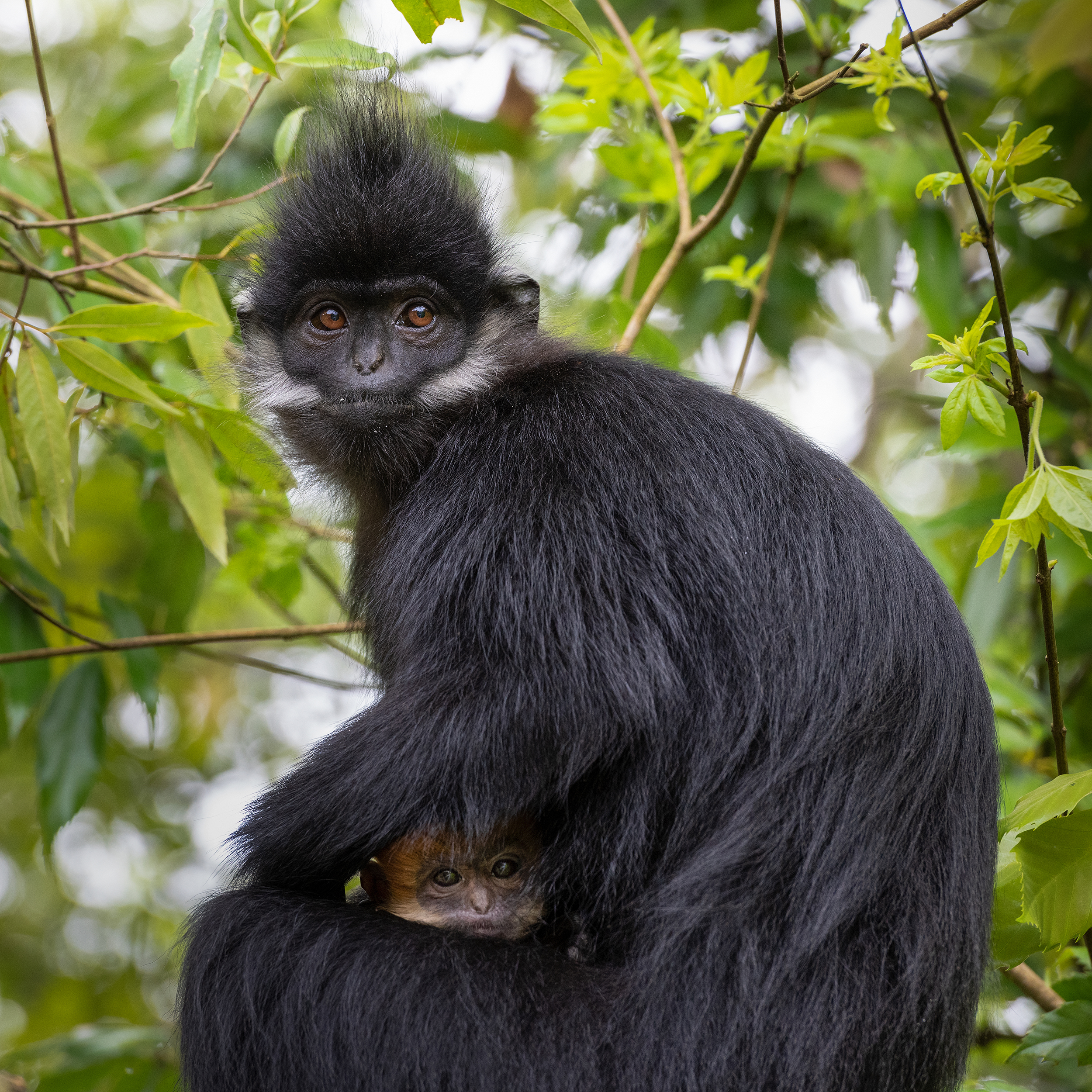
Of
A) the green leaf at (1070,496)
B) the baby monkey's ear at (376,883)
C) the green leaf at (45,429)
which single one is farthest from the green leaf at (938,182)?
the green leaf at (45,429)

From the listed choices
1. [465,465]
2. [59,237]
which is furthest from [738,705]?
[59,237]

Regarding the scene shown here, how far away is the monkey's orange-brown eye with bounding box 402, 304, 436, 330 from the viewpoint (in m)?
3.08

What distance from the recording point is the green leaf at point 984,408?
2.04m

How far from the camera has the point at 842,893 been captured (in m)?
2.14

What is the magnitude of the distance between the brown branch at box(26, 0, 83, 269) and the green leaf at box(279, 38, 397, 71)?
58 cm

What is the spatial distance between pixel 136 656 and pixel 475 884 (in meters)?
1.47

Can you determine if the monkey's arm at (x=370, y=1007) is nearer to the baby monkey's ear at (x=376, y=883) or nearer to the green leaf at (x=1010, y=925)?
the baby monkey's ear at (x=376, y=883)

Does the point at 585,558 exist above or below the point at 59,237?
below

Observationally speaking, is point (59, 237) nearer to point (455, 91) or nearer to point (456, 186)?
point (456, 186)

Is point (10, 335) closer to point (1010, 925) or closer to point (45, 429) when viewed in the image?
point (45, 429)

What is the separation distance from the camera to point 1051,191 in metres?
2.22

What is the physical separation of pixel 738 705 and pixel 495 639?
1.70ft

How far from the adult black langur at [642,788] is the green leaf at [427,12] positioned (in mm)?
882

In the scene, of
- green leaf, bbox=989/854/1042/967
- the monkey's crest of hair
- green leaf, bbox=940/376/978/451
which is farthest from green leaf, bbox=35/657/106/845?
green leaf, bbox=940/376/978/451
